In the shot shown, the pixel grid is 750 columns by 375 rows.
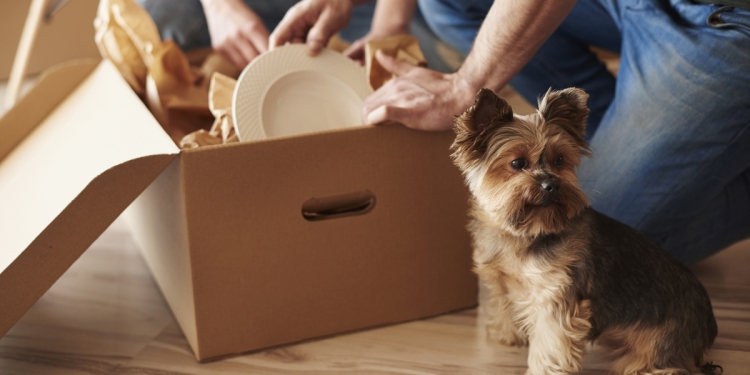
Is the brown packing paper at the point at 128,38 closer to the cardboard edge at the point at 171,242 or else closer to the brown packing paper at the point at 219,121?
the brown packing paper at the point at 219,121

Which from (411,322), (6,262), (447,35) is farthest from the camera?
(447,35)

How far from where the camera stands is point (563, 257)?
111 centimetres

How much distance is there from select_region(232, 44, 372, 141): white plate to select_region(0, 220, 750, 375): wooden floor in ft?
1.61

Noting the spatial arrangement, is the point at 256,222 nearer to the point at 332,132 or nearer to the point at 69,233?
the point at 332,132

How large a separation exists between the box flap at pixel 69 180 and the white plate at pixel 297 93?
0.22 meters

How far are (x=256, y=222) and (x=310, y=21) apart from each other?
0.63m

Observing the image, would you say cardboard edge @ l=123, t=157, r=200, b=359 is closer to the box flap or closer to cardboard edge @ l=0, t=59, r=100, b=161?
the box flap

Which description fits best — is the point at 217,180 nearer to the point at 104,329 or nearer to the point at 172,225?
the point at 172,225

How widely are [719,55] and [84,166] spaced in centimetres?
135

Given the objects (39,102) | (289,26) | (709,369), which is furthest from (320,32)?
(709,369)

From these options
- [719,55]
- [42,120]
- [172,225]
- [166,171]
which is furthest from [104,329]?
→ [719,55]

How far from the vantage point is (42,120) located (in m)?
1.78

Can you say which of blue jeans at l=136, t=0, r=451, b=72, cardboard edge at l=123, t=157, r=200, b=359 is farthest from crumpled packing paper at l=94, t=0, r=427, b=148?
blue jeans at l=136, t=0, r=451, b=72

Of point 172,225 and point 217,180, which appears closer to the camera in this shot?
point 217,180
